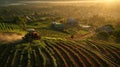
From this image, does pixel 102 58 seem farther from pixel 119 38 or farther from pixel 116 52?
pixel 119 38

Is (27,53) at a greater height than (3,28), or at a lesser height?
greater

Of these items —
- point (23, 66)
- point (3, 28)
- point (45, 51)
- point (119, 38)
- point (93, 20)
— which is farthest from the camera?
point (93, 20)

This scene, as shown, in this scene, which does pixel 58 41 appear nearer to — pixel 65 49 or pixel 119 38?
pixel 65 49

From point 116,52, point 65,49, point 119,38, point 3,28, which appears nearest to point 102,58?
point 116,52

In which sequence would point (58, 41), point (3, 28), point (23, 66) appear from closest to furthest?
A: point (23, 66), point (58, 41), point (3, 28)

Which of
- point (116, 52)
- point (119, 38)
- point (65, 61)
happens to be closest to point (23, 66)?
point (65, 61)

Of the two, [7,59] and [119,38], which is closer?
[7,59]
